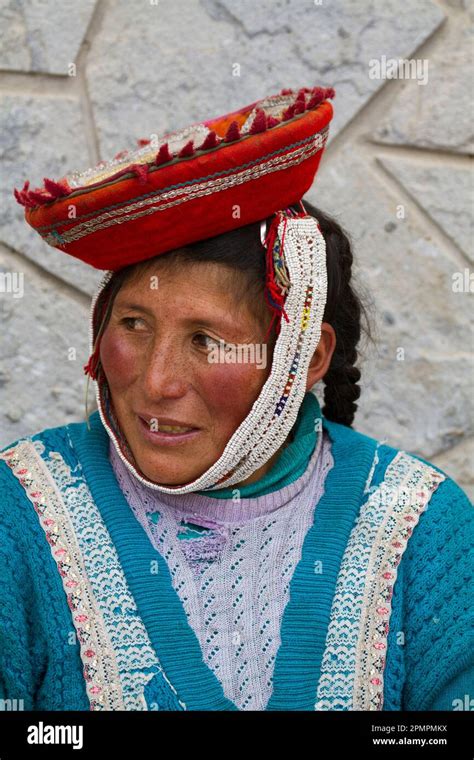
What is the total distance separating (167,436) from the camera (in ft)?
6.08

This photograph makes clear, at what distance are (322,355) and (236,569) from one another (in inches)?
18.3

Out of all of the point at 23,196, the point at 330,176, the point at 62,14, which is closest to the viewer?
Result: the point at 23,196

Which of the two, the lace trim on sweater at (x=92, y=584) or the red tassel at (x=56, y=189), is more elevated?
the red tassel at (x=56, y=189)

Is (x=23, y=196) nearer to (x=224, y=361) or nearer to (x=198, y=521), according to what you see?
(x=224, y=361)

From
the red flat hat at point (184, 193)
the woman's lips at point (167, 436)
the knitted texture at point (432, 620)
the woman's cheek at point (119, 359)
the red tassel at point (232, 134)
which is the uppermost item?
the red tassel at point (232, 134)

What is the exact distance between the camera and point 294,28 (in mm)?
2646

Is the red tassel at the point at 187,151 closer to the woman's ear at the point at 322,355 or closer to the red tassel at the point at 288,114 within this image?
the red tassel at the point at 288,114

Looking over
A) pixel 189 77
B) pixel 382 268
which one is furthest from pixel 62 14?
pixel 382 268

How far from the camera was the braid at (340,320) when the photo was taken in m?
2.10

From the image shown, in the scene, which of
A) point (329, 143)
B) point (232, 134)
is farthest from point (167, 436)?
point (329, 143)

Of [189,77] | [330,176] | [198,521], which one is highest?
[189,77]

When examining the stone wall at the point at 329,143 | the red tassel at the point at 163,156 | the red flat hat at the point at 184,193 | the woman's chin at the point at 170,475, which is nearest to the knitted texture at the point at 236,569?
the woman's chin at the point at 170,475

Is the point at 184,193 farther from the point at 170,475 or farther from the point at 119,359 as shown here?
the point at 170,475

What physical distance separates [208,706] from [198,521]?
353mm
